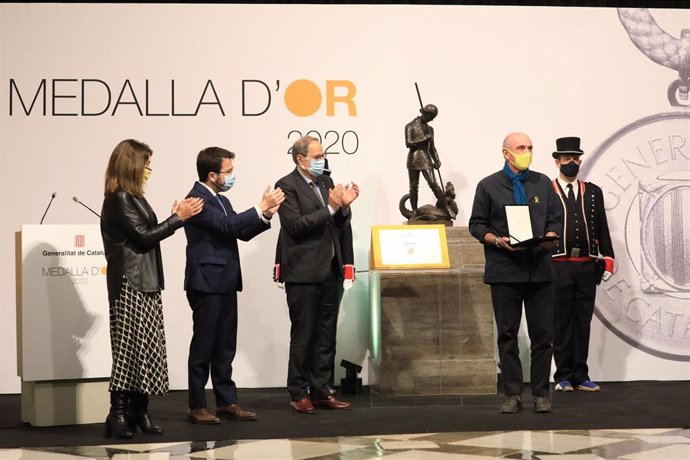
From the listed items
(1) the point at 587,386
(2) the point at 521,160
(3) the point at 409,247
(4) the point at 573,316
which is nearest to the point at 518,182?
(2) the point at 521,160

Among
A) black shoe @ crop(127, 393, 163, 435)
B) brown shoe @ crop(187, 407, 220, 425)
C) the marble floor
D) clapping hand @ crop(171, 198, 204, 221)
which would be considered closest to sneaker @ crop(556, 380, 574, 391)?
the marble floor

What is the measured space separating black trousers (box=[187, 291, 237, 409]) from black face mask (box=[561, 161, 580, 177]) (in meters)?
2.63

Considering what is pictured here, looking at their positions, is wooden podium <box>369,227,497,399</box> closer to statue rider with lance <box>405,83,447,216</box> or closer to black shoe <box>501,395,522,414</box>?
black shoe <box>501,395,522,414</box>

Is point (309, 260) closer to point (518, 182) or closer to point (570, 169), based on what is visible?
point (518, 182)

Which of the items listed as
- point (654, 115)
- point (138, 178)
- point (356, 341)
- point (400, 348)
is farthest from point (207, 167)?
point (654, 115)

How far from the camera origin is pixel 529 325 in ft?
18.3

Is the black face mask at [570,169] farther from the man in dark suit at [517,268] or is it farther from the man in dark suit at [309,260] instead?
the man in dark suit at [309,260]

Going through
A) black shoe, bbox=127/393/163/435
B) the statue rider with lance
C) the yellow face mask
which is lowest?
black shoe, bbox=127/393/163/435

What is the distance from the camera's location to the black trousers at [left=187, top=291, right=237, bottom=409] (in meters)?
5.37

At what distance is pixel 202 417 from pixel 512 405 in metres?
1.69

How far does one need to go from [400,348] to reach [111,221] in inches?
84.5

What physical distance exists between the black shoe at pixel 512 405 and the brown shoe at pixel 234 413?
1.38 meters

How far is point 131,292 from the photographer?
4.79 metres

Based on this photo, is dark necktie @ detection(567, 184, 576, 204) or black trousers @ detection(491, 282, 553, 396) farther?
dark necktie @ detection(567, 184, 576, 204)
